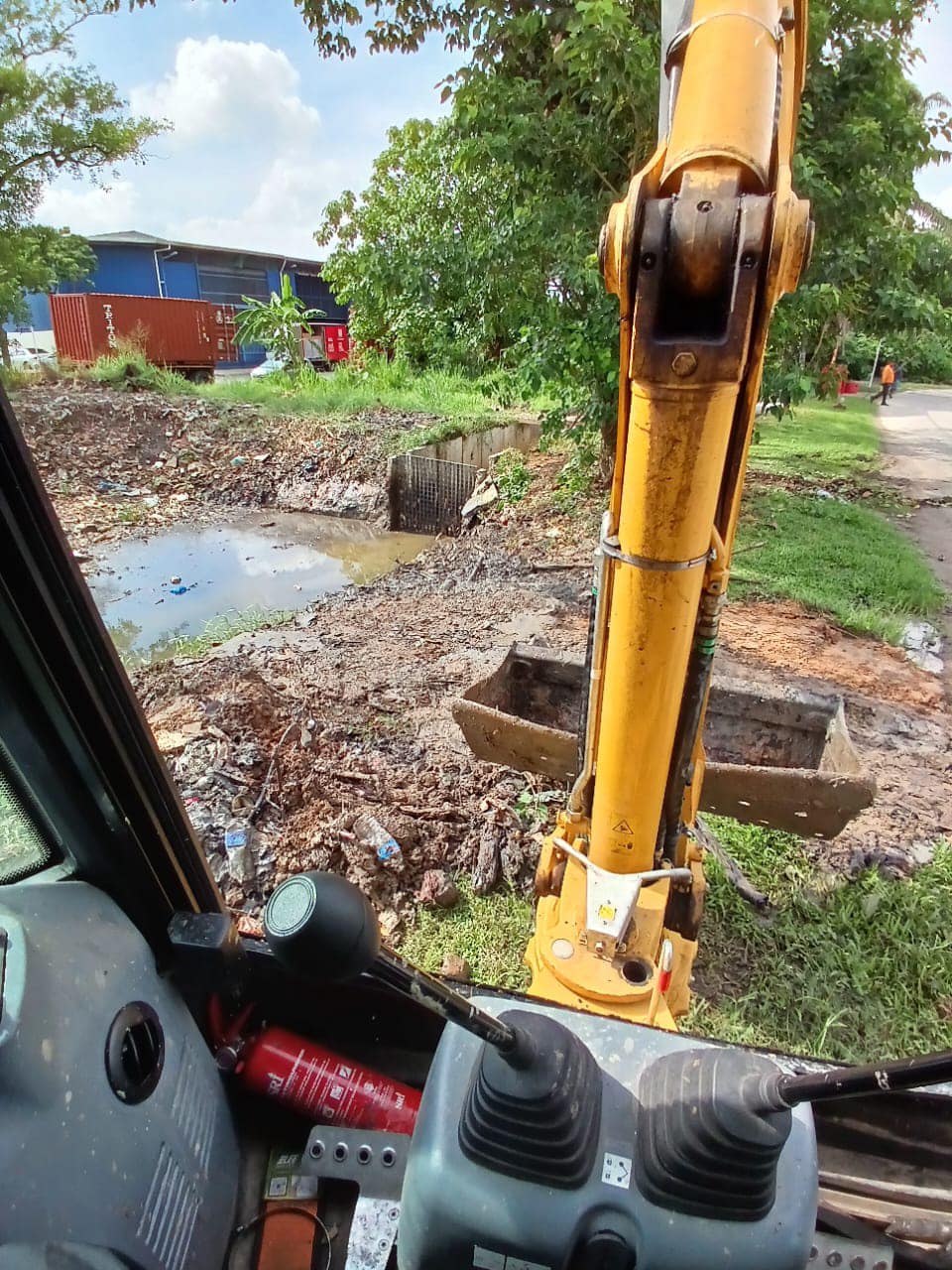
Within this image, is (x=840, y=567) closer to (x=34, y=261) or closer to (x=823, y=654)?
(x=823, y=654)

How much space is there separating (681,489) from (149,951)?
127 cm

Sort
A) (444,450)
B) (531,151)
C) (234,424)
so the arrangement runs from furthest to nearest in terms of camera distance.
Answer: (234,424)
(444,450)
(531,151)

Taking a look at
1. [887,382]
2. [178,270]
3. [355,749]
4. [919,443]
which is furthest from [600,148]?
[178,270]

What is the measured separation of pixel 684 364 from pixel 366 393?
15.0 meters

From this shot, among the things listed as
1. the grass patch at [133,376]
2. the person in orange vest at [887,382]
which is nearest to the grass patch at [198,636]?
the grass patch at [133,376]

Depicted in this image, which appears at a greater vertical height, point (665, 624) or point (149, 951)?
point (665, 624)

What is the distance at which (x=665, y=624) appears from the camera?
1.71m

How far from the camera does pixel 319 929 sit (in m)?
0.74

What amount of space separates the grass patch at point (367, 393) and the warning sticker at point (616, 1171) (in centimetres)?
1316

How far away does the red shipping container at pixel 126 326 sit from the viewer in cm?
1920

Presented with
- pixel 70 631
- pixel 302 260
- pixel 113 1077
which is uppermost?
pixel 302 260

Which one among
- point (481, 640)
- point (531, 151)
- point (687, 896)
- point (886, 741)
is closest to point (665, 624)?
point (687, 896)

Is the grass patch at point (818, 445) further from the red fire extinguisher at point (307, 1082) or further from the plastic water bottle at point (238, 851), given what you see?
the red fire extinguisher at point (307, 1082)

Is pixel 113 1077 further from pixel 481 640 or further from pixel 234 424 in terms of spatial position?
pixel 234 424
